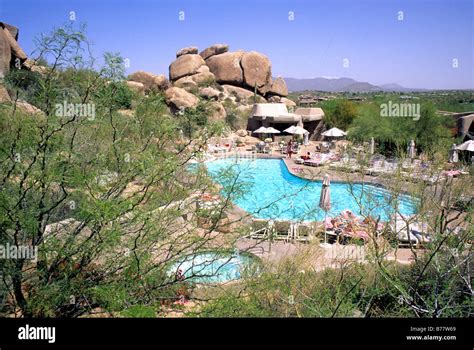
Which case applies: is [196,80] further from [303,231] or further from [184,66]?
[303,231]

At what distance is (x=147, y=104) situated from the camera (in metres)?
4.33

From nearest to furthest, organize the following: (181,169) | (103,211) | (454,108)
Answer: (103,211), (181,169), (454,108)

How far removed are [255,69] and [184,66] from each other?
596cm

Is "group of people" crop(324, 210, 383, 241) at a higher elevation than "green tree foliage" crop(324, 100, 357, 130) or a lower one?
lower

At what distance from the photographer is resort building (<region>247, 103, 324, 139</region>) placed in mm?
23562

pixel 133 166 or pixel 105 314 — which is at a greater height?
pixel 133 166

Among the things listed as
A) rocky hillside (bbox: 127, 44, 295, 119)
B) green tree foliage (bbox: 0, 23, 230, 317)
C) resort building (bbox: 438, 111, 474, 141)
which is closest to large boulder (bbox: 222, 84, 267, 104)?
rocky hillside (bbox: 127, 44, 295, 119)

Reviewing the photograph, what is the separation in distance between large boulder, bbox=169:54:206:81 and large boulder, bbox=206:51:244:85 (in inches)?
63.9

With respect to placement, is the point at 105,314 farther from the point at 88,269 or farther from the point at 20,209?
the point at 20,209

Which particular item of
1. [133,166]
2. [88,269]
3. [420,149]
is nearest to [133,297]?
[88,269]

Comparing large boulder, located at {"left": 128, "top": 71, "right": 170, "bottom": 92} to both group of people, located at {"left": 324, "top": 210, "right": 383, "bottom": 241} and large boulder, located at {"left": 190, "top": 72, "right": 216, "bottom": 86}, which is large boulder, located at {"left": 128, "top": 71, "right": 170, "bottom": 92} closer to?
large boulder, located at {"left": 190, "top": 72, "right": 216, "bottom": 86}

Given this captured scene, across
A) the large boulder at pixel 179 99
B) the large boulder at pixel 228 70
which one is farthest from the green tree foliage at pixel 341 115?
the large boulder at pixel 228 70

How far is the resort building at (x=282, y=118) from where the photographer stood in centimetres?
2356
